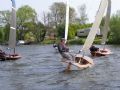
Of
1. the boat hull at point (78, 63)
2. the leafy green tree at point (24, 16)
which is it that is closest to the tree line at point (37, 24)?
the leafy green tree at point (24, 16)

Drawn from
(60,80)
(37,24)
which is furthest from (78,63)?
(37,24)

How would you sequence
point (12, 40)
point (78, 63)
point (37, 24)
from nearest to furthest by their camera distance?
point (78, 63)
point (12, 40)
point (37, 24)

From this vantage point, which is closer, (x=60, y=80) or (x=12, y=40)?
(x=60, y=80)

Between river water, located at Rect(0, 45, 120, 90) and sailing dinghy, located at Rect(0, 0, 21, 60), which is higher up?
sailing dinghy, located at Rect(0, 0, 21, 60)

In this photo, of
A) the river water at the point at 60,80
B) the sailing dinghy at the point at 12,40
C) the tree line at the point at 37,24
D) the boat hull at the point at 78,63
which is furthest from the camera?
the tree line at the point at 37,24

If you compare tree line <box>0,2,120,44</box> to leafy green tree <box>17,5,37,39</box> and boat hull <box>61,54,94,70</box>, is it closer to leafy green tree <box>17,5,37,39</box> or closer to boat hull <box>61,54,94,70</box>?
leafy green tree <box>17,5,37,39</box>

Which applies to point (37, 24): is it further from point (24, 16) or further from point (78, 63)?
point (78, 63)

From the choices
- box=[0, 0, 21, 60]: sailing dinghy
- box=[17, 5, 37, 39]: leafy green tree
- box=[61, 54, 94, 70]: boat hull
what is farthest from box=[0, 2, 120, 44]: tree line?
box=[61, 54, 94, 70]: boat hull

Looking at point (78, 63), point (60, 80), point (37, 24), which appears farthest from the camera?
point (37, 24)

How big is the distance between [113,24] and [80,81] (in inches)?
3226

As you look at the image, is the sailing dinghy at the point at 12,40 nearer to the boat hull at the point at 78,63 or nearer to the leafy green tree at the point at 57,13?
the boat hull at the point at 78,63

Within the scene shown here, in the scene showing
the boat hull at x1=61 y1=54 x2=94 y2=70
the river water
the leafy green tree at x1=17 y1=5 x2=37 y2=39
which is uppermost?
the leafy green tree at x1=17 y1=5 x2=37 y2=39

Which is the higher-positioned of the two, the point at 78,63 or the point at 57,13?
the point at 57,13

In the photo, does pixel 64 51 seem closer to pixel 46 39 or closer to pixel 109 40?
pixel 109 40
